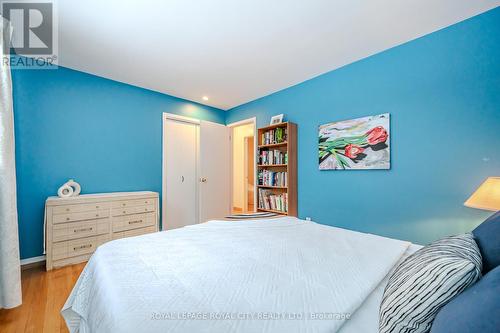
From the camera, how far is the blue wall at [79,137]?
2.42 meters

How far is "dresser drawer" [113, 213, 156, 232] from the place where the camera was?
8.97ft

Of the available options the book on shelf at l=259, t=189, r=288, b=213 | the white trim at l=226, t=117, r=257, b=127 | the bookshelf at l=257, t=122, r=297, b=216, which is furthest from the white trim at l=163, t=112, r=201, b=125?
the book on shelf at l=259, t=189, r=288, b=213

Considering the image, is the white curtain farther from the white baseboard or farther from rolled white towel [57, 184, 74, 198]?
the white baseboard

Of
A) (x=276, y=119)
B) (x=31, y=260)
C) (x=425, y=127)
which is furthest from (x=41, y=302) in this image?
(x=425, y=127)

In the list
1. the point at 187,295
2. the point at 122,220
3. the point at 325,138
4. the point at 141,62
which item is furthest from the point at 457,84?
the point at 122,220

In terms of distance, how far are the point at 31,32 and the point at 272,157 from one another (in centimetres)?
312

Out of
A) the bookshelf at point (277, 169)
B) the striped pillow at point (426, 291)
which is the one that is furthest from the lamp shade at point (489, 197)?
the bookshelf at point (277, 169)

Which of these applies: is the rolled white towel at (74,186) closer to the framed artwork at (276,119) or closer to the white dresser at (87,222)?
the white dresser at (87,222)

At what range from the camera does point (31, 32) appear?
6.59 feet

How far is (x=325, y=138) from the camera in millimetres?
2779

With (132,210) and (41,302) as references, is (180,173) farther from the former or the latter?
(41,302)

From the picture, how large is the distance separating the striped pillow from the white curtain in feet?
7.91

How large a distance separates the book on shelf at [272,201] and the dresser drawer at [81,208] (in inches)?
87.8

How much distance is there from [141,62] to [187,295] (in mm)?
2753
